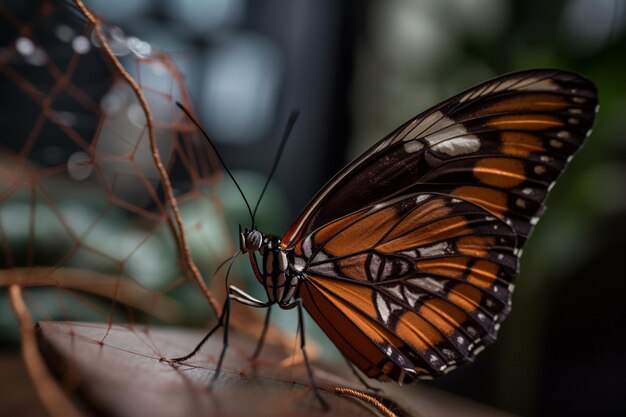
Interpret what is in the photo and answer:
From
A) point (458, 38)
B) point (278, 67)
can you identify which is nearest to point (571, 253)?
point (458, 38)

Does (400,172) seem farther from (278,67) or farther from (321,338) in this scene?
(278,67)

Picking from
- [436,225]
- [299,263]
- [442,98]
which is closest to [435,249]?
[436,225]

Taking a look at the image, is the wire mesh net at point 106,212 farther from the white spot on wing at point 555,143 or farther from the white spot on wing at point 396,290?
the white spot on wing at point 555,143

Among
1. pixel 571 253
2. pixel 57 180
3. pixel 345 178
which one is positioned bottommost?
pixel 57 180

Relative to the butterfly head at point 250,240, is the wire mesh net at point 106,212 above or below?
below

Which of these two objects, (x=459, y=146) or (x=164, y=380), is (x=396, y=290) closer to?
(x=459, y=146)

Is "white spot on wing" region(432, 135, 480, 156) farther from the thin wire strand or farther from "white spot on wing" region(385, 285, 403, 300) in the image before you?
the thin wire strand

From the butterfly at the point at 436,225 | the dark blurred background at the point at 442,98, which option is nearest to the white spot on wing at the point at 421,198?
the butterfly at the point at 436,225
